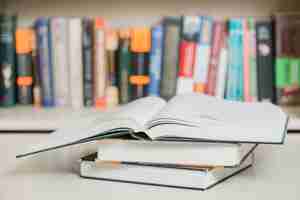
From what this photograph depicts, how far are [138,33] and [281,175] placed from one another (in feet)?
3.64

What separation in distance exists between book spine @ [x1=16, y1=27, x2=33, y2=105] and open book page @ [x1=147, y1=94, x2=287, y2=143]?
1.11m

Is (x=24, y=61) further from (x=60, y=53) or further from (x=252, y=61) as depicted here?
(x=252, y=61)

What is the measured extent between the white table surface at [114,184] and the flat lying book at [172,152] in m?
0.04

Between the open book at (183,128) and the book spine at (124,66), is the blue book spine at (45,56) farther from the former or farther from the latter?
the open book at (183,128)

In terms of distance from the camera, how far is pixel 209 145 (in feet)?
2.96

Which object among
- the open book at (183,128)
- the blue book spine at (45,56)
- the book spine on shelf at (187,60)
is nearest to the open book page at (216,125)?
the open book at (183,128)

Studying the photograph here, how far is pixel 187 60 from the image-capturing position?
A: 77.2 inches

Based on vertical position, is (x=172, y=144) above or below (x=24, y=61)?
below

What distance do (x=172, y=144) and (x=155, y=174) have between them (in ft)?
0.18

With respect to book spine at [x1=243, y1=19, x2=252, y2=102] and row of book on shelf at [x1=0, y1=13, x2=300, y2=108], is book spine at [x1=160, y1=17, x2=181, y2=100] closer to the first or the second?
row of book on shelf at [x1=0, y1=13, x2=300, y2=108]

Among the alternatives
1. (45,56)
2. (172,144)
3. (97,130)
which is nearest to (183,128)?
(172,144)

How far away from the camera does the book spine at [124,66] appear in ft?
6.54

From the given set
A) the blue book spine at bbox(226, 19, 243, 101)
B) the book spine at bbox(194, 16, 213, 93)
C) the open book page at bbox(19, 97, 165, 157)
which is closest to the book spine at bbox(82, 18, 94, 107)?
the book spine at bbox(194, 16, 213, 93)

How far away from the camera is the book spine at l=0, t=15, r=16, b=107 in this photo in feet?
6.55
